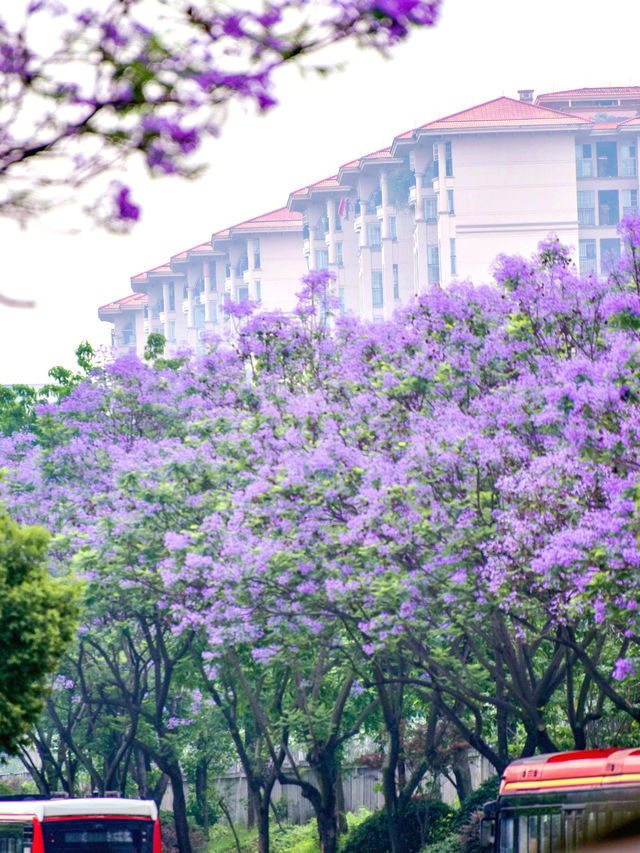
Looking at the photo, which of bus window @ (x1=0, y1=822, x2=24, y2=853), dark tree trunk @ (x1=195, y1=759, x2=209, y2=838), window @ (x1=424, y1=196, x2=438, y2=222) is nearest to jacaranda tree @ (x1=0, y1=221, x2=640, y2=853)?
Result: bus window @ (x1=0, y1=822, x2=24, y2=853)

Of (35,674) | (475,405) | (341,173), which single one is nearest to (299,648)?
(475,405)

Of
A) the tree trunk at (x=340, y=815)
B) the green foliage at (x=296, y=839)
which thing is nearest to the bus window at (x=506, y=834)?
the green foliage at (x=296, y=839)

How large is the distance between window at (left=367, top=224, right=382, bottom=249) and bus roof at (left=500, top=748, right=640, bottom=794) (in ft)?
261

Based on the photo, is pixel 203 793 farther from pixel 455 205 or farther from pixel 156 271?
pixel 156 271

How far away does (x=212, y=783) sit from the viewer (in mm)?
42406

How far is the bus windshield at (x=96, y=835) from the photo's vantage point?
20625 millimetres

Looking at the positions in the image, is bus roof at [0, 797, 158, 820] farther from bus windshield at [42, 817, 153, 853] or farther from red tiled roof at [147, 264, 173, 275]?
red tiled roof at [147, 264, 173, 275]

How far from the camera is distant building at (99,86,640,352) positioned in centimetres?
8450

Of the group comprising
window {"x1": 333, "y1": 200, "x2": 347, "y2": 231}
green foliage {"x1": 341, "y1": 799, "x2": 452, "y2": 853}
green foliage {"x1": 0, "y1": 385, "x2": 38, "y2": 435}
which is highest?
window {"x1": 333, "y1": 200, "x2": 347, "y2": 231}

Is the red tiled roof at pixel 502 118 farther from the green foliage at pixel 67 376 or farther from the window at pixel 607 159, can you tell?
the green foliage at pixel 67 376

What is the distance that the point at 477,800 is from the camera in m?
26.7

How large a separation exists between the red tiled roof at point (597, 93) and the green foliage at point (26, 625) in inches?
3296

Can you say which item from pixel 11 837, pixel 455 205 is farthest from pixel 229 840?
pixel 455 205

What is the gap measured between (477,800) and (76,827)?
8.66 metres
